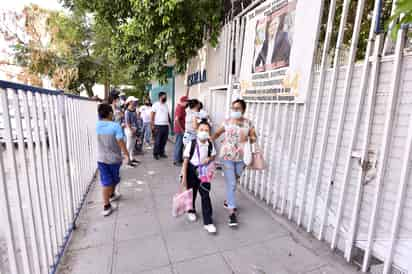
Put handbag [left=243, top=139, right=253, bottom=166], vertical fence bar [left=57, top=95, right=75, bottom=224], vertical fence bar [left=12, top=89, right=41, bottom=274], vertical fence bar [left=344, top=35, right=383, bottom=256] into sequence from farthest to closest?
1. handbag [left=243, top=139, right=253, bottom=166]
2. vertical fence bar [left=57, top=95, right=75, bottom=224]
3. vertical fence bar [left=344, top=35, right=383, bottom=256]
4. vertical fence bar [left=12, top=89, right=41, bottom=274]

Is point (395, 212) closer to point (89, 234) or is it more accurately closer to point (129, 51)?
point (89, 234)

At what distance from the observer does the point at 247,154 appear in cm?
300

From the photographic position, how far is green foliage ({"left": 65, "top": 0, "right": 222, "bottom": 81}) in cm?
463

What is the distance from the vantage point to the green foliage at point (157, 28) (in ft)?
15.2

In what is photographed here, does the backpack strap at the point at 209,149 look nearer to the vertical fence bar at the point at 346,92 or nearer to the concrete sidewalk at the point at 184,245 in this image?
the concrete sidewalk at the point at 184,245

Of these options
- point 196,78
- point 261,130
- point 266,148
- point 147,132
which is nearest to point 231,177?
point 266,148

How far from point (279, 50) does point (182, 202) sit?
7.89 ft

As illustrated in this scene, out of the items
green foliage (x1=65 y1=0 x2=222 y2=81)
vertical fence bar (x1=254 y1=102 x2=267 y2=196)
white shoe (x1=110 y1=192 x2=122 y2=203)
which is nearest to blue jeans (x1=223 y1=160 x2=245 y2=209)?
vertical fence bar (x1=254 y1=102 x2=267 y2=196)

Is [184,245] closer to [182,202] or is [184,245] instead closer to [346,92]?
[182,202]

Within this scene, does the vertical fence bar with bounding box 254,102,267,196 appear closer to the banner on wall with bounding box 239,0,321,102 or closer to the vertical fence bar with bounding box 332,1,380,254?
the banner on wall with bounding box 239,0,321,102

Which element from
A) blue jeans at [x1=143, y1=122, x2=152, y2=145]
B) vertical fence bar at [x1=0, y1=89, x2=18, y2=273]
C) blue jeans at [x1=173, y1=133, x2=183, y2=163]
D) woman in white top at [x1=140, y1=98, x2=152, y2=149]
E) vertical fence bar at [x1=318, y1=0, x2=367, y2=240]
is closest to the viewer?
vertical fence bar at [x1=0, y1=89, x2=18, y2=273]

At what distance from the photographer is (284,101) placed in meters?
3.04

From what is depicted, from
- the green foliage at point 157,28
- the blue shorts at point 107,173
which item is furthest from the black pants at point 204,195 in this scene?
the green foliage at point 157,28

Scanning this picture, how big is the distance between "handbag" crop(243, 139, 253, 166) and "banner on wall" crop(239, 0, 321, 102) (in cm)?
79
